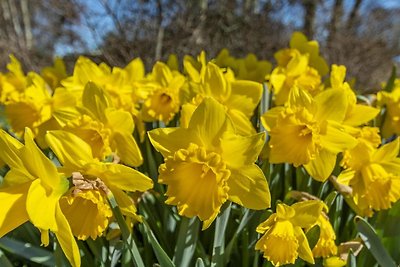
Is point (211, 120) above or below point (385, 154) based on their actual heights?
above

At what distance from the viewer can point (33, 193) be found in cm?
95

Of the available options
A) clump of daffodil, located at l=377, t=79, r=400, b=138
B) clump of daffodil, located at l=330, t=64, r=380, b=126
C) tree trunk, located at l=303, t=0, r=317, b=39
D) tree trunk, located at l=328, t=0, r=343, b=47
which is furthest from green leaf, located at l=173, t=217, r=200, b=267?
tree trunk, located at l=328, t=0, r=343, b=47

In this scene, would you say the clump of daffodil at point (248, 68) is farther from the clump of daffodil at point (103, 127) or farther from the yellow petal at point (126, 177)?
the yellow petal at point (126, 177)

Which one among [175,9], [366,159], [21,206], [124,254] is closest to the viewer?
[21,206]

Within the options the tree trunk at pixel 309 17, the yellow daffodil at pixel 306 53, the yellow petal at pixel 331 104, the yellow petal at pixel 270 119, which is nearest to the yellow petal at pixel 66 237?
the yellow petal at pixel 270 119

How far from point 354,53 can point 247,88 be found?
7.27 metres

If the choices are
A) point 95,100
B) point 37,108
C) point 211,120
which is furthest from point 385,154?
point 37,108

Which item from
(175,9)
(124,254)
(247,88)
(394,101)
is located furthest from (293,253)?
(175,9)

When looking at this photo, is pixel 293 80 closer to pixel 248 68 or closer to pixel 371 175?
pixel 371 175

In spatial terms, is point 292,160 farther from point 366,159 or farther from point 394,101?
point 394,101

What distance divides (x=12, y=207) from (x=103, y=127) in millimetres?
402

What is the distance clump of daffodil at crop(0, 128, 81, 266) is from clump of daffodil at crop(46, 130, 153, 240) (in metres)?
0.05

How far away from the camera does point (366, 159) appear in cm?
135

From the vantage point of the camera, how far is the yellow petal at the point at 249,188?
41.5 inches
